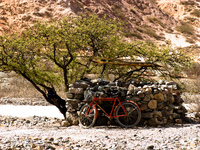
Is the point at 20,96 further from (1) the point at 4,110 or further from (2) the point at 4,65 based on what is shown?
(2) the point at 4,65

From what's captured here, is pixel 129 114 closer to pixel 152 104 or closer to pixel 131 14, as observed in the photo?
pixel 152 104

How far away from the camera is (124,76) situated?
9062mm

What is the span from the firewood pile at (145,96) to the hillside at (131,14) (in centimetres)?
1502

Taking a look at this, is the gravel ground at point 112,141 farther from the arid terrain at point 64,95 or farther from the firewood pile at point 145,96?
the firewood pile at point 145,96

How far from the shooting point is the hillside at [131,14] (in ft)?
92.6

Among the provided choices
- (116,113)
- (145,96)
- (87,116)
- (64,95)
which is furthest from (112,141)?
(64,95)

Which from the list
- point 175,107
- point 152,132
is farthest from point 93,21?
point 152,132

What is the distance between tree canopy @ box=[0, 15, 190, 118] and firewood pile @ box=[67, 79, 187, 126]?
1.06m

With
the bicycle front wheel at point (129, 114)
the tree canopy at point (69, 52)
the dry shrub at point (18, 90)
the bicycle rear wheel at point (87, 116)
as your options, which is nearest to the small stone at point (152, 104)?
the bicycle front wheel at point (129, 114)

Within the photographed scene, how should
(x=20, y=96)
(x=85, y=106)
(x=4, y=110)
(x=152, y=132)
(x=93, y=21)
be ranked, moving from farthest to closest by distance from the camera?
(x=20, y=96)
(x=4, y=110)
(x=93, y=21)
(x=85, y=106)
(x=152, y=132)

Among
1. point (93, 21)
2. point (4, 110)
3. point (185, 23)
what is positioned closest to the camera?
point (93, 21)

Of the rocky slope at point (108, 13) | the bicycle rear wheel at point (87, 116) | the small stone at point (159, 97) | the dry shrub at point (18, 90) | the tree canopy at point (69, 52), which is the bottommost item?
the bicycle rear wheel at point (87, 116)

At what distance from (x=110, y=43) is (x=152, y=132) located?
12.9ft

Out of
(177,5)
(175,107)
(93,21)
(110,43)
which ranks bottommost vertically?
(175,107)
